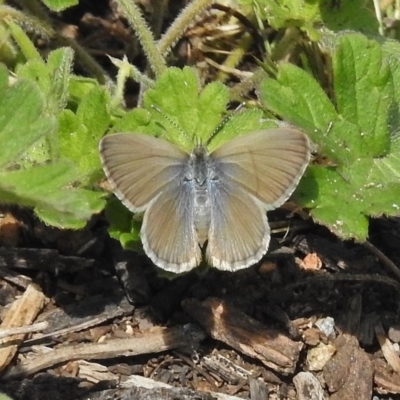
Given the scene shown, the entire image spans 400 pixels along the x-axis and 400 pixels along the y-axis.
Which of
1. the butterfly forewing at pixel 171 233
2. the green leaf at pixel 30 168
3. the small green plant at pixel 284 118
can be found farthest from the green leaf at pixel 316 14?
the green leaf at pixel 30 168

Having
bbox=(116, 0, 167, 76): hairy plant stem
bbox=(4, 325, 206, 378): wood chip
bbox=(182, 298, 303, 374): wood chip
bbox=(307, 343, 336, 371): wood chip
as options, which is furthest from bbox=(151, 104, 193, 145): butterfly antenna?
bbox=(307, 343, 336, 371): wood chip

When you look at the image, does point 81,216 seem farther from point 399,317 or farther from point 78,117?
point 399,317

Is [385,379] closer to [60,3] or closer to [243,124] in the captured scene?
[243,124]

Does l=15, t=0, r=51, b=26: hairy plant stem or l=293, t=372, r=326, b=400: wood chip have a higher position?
l=15, t=0, r=51, b=26: hairy plant stem

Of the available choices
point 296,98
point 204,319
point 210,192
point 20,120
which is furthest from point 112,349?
point 296,98

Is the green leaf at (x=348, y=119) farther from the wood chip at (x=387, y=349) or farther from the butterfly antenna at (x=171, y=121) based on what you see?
the wood chip at (x=387, y=349)

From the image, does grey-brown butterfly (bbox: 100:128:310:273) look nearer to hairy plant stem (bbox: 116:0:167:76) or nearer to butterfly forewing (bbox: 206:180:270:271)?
butterfly forewing (bbox: 206:180:270:271)
